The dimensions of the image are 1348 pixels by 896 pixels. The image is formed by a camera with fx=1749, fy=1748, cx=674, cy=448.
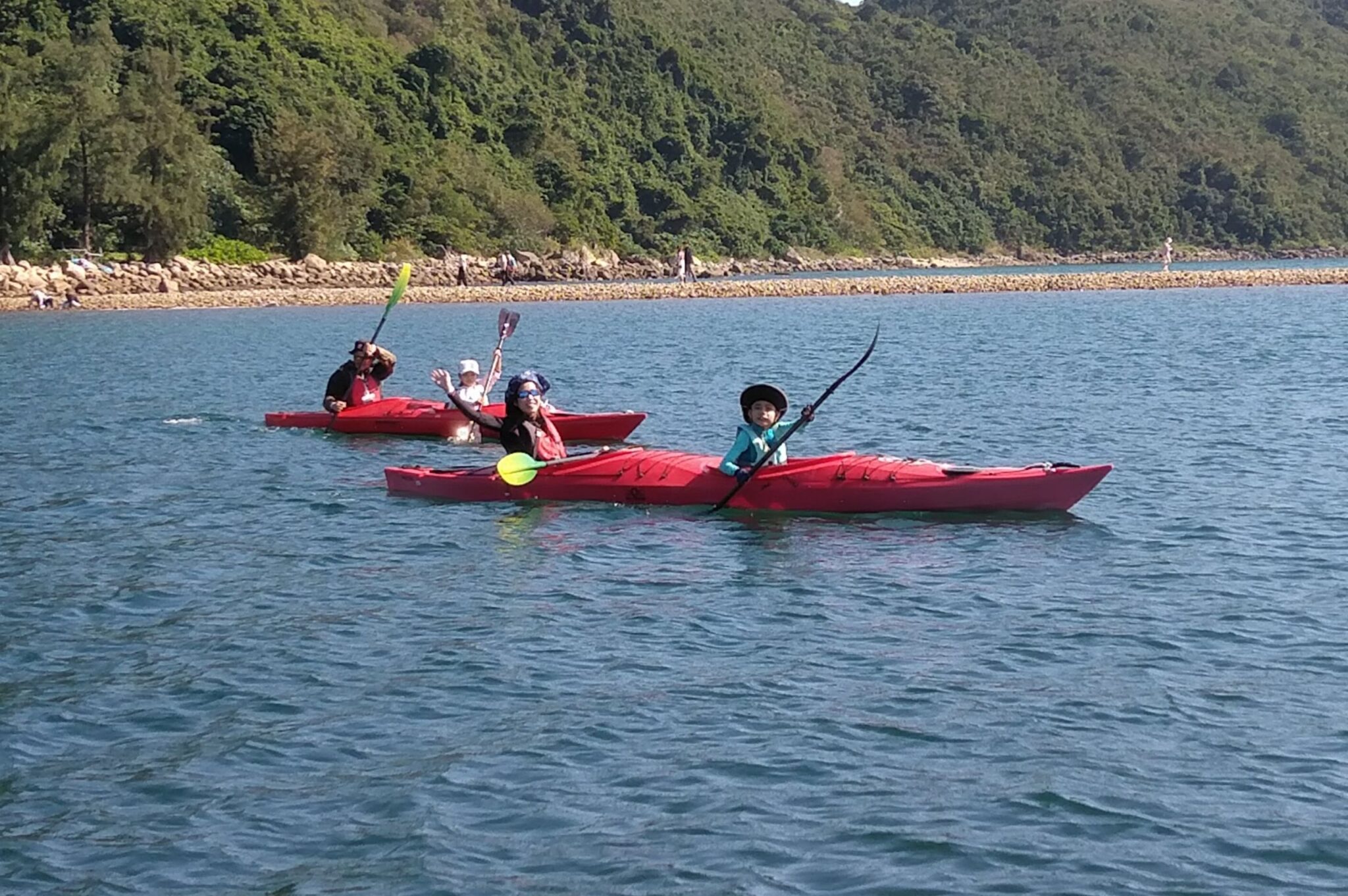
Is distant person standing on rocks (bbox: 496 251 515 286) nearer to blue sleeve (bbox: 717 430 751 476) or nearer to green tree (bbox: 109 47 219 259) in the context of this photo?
green tree (bbox: 109 47 219 259)

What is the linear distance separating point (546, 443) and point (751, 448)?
215cm

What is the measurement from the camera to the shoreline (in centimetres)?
5566

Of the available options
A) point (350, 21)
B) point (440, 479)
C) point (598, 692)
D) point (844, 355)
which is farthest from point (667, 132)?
point (598, 692)

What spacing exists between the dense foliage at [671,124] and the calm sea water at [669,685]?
46017mm

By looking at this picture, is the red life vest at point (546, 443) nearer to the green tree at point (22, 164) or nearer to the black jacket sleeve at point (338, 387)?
the black jacket sleeve at point (338, 387)

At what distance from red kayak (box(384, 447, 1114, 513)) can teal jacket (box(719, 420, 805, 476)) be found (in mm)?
107

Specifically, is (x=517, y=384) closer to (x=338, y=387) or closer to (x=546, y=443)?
(x=546, y=443)

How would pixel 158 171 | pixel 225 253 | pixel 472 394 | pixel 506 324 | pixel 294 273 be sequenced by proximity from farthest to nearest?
pixel 225 253 → pixel 294 273 → pixel 158 171 → pixel 506 324 → pixel 472 394

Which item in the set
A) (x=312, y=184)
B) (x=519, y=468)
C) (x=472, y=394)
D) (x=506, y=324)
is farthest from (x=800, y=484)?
(x=312, y=184)

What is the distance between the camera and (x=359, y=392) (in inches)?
852

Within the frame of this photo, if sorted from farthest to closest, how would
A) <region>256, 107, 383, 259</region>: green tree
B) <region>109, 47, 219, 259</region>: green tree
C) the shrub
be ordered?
<region>256, 107, 383, 259</region>: green tree < the shrub < <region>109, 47, 219, 259</region>: green tree

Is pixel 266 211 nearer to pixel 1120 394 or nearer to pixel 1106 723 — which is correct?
pixel 1120 394

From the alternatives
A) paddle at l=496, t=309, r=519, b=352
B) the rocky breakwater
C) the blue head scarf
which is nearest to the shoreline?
the rocky breakwater

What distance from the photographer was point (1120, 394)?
25.2 meters
